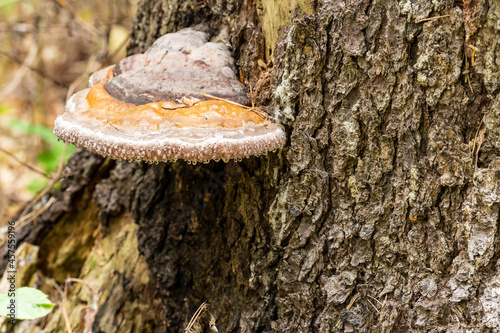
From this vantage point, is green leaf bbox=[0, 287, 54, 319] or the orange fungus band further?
green leaf bbox=[0, 287, 54, 319]

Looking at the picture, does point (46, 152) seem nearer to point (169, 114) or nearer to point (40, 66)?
point (40, 66)

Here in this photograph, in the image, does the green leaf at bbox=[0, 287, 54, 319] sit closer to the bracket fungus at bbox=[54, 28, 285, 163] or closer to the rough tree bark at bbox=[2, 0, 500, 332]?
the rough tree bark at bbox=[2, 0, 500, 332]

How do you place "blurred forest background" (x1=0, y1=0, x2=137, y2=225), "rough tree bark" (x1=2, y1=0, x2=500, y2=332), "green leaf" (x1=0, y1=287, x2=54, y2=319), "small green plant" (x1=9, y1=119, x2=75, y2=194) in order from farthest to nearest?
1. "blurred forest background" (x1=0, y1=0, x2=137, y2=225)
2. "small green plant" (x1=9, y1=119, x2=75, y2=194)
3. "green leaf" (x1=0, y1=287, x2=54, y2=319)
4. "rough tree bark" (x1=2, y1=0, x2=500, y2=332)

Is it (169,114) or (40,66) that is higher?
(169,114)

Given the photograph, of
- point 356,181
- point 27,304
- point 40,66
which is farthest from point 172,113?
→ point 40,66

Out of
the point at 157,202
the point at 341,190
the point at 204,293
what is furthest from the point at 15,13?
the point at 341,190

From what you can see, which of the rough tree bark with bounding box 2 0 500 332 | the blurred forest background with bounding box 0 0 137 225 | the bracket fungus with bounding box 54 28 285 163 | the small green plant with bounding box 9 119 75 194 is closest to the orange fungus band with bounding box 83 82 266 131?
the bracket fungus with bounding box 54 28 285 163

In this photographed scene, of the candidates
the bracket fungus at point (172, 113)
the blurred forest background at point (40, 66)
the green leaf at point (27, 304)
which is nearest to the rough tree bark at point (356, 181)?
the bracket fungus at point (172, 113)
